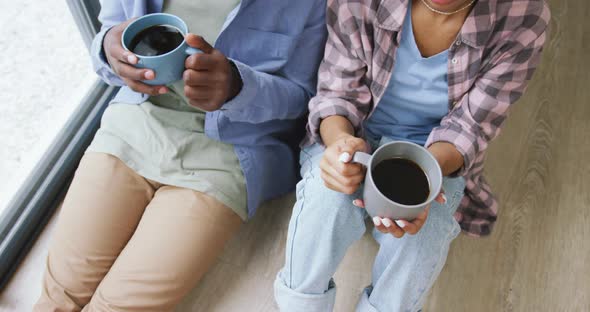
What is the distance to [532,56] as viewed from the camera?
2.86 feet

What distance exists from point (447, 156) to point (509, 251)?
20.0 inches

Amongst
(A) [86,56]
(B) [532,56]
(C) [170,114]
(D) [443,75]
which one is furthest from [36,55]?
(B) [532,56]

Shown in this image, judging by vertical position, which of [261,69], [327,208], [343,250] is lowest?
[343,250]

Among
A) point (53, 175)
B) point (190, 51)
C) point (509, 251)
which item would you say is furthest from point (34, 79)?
point (509, 251)

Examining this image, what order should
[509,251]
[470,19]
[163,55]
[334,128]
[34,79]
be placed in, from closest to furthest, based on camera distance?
[163,55] < [470,19] < [334,128] < [509,251] < [34,79]

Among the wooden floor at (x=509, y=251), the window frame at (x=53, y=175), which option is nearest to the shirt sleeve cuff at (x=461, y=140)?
the wooden floor at (x=509, y=251)

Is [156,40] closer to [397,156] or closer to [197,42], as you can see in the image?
[197,42]

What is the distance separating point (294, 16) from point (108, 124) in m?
0.50

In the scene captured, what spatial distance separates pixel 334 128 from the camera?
95 cm

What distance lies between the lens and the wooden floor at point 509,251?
121 cm

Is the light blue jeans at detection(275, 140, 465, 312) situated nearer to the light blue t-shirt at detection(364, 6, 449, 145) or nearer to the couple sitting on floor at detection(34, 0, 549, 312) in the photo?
the couple sitting on floor at detection(34, 0, 549, 312)

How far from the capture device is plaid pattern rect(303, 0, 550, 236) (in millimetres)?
840

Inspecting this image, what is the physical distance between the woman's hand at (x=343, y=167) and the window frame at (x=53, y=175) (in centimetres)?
85

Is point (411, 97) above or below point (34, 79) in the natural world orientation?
above
